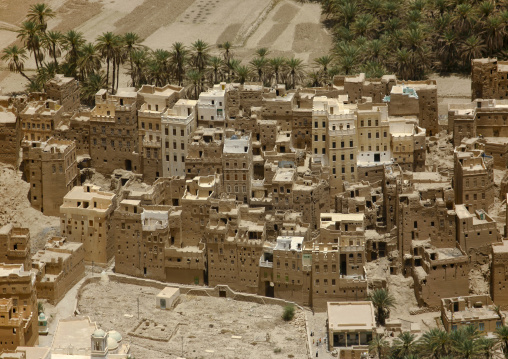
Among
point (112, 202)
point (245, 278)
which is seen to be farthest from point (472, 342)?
point (112, 202)

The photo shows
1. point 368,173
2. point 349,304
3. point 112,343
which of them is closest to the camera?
point 112,343

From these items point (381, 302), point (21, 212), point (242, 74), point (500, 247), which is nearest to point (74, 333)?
point (21, 212)

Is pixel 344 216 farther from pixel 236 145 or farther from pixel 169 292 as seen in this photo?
pixel 169 292

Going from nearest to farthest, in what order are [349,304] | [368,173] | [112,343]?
1. [112,343]
2. [349,304]
3. [368,173]

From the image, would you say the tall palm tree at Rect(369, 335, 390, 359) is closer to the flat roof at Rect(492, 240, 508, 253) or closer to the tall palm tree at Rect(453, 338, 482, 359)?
the tall palm tree at Rect(453, 338, 482, 359)

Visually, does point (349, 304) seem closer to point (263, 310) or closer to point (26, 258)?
point (263, 310)

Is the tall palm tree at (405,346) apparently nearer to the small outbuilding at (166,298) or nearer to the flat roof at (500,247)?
the flat roof at (500,247)

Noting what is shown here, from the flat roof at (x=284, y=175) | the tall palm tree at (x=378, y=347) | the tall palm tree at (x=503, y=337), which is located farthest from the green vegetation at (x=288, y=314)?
the tall palm tree at (x=503, y=337)
